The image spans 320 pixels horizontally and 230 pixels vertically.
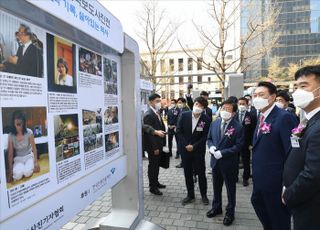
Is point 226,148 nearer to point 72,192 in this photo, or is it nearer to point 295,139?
point 295,139

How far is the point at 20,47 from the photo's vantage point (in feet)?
4.92

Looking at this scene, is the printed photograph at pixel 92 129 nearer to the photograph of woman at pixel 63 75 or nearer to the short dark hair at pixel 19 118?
the photograph of woman at pixel 63 75

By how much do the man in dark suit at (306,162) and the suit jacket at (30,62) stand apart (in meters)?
1.99

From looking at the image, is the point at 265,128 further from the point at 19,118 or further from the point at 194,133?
the point at 19,118

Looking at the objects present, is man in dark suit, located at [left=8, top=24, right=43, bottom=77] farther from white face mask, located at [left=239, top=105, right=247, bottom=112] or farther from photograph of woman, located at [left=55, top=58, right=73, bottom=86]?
white face mask, located at [left=239, top=105, right=247, bottom=112]

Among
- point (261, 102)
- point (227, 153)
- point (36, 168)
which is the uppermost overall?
point (261, 102)

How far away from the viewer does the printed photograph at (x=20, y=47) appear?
1389 mm

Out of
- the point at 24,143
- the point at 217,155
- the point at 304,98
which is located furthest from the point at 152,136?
the point at 24,143

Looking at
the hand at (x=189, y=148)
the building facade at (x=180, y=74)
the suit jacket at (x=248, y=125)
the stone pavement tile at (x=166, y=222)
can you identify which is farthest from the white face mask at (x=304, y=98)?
the building facade at (x=180, y=74)

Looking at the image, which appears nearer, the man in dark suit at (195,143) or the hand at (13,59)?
the hand at (13,59)

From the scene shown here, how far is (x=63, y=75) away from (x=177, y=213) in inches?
136

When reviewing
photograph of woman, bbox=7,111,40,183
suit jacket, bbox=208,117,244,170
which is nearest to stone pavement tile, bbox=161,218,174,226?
suit jacket, bbox=208,117,244,170

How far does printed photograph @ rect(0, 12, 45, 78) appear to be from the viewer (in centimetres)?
139

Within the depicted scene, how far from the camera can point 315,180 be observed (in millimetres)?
2146
